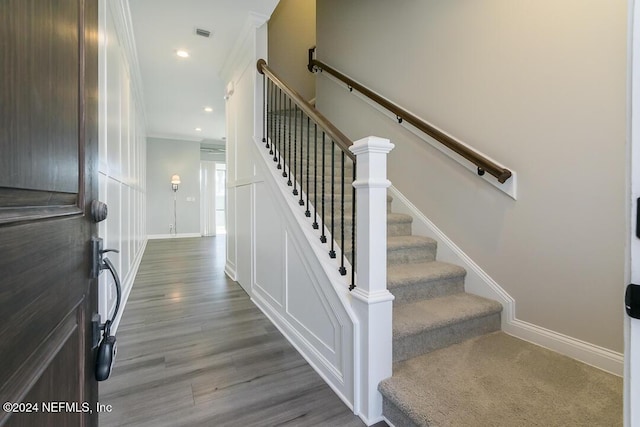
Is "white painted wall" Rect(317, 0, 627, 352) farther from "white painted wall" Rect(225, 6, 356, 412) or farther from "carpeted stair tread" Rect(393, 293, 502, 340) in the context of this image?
"white painted wall" Rect(225, 6, 356, 412)

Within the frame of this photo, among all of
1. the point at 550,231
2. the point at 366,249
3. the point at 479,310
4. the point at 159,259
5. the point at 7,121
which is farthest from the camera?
the point at 159,259

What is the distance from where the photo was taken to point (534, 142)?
176 cm

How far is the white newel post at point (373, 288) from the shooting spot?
1.38 m

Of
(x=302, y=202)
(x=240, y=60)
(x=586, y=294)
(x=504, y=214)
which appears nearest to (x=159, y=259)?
(x=240, y=60)

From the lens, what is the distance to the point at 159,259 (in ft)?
16.6

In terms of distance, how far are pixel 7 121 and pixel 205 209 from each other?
885 cm

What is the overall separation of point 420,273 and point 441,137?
3.41 ft

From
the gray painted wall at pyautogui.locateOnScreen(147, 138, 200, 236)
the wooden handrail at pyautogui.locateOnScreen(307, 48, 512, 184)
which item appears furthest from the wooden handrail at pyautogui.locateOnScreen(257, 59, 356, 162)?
the gray painted wall at pyautogui.locateOnScreen(147, 138, 200, 236)

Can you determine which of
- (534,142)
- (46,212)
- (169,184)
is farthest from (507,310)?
(169,184)

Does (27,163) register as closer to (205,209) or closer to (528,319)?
(528,319)

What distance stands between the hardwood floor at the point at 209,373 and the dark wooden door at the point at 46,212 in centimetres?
95

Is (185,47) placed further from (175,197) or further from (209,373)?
(175,197)

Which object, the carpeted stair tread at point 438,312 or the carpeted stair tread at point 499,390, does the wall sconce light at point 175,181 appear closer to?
the carpeted stair tread at point 438,312

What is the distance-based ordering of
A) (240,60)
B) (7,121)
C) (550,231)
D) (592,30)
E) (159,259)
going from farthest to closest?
(159,259) → (240,60) → (550,231) → (592,30) → (7,121)
